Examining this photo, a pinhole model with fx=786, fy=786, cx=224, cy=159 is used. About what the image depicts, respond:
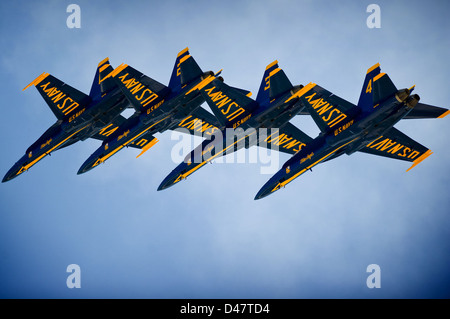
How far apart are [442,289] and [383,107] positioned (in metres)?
34.0

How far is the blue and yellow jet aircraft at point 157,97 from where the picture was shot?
59781 millimetres

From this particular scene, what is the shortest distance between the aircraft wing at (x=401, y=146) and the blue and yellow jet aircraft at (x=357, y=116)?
0.25ft

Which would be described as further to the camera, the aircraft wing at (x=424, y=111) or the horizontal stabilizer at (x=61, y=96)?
the horizontal stabilizer at (x=61, y=96)

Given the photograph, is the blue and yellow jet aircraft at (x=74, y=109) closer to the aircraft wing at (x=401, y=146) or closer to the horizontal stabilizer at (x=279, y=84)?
the horizontal stabilizer at (x=279, y=84)

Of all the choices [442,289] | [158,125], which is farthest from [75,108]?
[442,289]

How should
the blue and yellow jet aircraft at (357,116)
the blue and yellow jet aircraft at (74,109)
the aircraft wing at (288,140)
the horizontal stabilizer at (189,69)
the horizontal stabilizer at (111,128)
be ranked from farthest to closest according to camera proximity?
1. the horizontal stabilizer at (111,128)
2. the aircraft wing at (288,140)
3. the blue and yellow jet aircraft at (74,109)
4. the horizontal stabilizer at (189,69)
5. the blue and yellow jet aircraft at (357,116)

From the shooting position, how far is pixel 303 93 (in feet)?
187

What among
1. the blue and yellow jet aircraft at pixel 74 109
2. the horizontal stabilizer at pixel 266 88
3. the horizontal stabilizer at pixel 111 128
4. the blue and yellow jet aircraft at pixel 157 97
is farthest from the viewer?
the horizontal stabilizer at pixel 111 128

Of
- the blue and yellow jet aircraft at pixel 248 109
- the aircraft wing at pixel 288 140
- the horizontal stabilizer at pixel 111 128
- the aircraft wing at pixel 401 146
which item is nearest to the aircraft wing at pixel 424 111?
the aircraft wing at pixel 401 146

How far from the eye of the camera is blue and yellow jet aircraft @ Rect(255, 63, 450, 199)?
55.2 meters

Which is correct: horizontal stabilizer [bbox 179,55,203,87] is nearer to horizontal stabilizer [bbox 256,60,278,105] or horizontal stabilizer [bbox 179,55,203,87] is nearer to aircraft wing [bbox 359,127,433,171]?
horizontal stabilizer [bbox 256,60,278,105]

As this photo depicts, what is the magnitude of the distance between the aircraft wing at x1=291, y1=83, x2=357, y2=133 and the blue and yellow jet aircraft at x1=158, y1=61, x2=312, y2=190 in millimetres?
711

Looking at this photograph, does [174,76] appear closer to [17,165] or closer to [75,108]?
[75,108]
